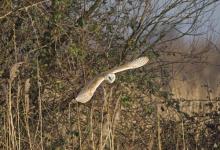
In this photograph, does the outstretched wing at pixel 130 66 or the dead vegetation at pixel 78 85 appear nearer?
the outstretched wing at pixel 130 66

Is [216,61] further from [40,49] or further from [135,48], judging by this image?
[40,49]

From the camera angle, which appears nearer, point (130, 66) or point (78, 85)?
point (130, 66)

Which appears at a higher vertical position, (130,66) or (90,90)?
(130,66)

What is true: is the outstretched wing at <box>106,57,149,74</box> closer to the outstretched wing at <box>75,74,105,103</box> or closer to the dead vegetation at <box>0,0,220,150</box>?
the outstretched wing at <box>75,74,105,103</box>

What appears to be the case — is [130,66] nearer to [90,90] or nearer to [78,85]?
[90,90]

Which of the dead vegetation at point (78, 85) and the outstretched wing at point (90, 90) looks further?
the dead vegetation at point (78, 85)

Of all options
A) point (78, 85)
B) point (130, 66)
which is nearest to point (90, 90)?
point (130, 66)

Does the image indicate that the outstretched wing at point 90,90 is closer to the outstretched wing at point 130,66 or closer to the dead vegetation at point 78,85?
the outstretched wing at point 130,66

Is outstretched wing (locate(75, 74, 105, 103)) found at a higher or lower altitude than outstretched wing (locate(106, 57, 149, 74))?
lower

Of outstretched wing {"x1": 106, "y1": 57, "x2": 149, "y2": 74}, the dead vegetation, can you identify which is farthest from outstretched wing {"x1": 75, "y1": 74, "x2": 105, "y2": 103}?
the dead vegetation

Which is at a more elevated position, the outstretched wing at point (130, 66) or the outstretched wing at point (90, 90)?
the outstretched wing at point (130, 66)

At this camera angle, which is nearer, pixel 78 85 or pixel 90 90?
pixel 90 90

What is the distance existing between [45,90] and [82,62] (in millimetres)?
470

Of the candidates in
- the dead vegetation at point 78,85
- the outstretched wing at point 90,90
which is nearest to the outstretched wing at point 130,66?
the outstretched wing at point 90,90
